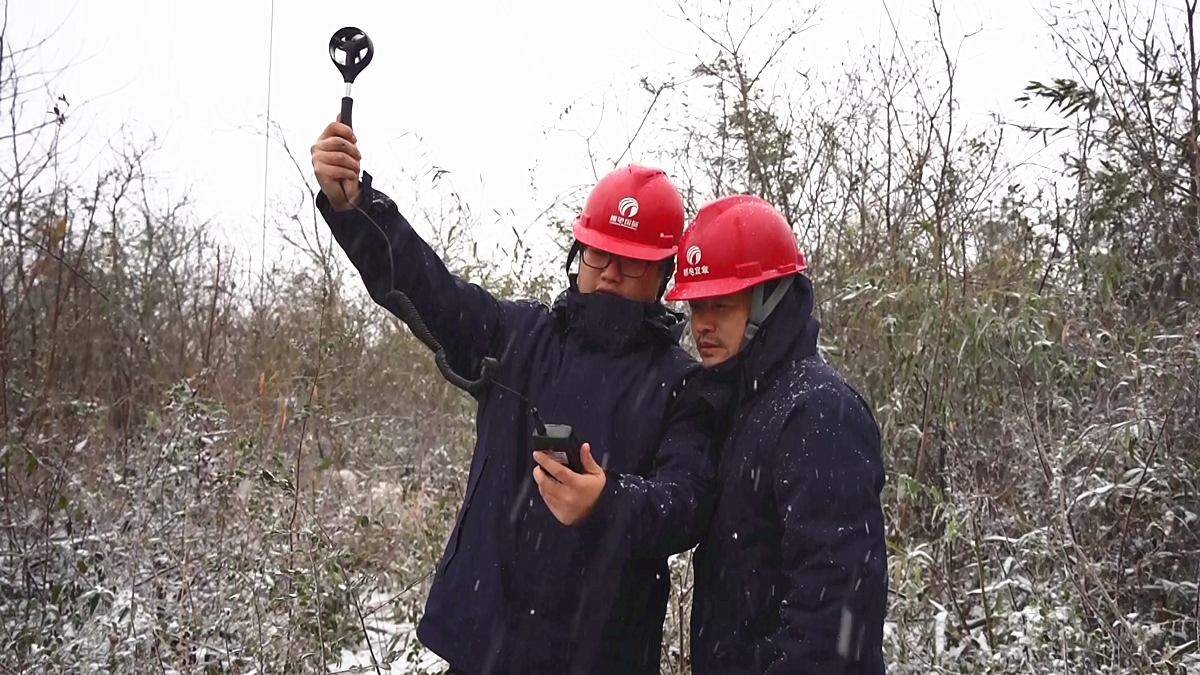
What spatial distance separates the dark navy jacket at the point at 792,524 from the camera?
1816 millimetres

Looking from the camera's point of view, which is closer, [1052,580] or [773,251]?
[773,251]

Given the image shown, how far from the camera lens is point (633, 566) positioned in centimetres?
230

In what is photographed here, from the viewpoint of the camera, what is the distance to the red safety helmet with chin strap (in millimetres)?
2168

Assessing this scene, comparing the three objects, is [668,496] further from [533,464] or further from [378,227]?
[378,227]

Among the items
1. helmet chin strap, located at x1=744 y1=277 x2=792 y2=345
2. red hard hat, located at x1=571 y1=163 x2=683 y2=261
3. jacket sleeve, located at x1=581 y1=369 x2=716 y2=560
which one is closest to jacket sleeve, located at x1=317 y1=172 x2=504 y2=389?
red hard hat, located at x1=571 y1=163 x2=683 y2=261

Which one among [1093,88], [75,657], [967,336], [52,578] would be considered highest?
[1093,88]

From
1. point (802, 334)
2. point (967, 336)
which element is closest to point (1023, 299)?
point (967, 336)

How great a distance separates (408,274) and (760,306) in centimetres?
88

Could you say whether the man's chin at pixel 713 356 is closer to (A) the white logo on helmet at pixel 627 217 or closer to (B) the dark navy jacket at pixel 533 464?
(B) the dark navy jacket at pixel 533 464

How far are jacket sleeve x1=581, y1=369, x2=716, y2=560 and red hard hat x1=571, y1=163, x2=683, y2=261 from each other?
39cm

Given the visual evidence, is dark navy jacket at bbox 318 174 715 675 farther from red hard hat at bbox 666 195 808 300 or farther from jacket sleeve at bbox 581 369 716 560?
red hard hat at bbox 666 195 808 300

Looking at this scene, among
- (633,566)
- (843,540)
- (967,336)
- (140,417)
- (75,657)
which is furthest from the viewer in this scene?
(140,417)

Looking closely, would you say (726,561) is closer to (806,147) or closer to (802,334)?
(802,334)

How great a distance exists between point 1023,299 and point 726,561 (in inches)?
166
